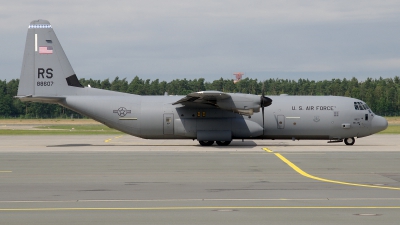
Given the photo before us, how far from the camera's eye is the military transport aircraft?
35031mm

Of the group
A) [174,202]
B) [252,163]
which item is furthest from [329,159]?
[174,202]

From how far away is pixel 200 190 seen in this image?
15234 millimetres

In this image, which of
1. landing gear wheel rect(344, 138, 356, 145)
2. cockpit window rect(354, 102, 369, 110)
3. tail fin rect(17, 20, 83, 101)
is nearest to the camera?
tail fin rect(17, 20, 83, 101)

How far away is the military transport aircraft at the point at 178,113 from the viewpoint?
35.0 metres

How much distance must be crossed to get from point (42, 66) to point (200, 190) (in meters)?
23.3

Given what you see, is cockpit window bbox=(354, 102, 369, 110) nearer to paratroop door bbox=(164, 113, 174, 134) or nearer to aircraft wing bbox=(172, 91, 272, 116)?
aircraft wing bbox=(172, 91, 272, 116)

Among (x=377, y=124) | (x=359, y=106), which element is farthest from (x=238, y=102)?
(x=377, y=124)

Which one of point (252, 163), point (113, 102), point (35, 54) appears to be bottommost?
point (252, 163)

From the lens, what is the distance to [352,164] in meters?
22.8

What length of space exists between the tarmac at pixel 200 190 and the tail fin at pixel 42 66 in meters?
9.86

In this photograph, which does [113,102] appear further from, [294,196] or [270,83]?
[270,83]

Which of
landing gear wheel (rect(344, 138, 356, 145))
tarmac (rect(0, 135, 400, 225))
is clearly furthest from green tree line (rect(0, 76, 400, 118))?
tarmac (rect(0, 135, 400, 225))

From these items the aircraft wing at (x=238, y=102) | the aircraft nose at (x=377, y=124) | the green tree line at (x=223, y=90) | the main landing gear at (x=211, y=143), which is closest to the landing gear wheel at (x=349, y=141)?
the aircraft nose at (x=377, y=124)

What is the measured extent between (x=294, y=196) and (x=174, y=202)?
326 cm
